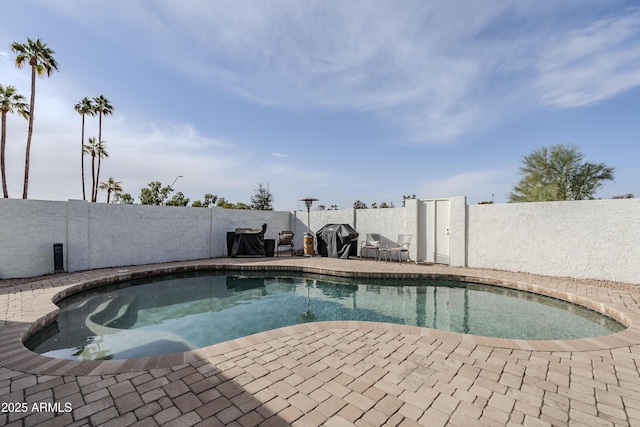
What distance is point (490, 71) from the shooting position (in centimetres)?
764

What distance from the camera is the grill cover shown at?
10.0 metres

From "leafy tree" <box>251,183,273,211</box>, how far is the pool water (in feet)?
66.8

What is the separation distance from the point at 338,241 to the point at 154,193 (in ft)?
82.8

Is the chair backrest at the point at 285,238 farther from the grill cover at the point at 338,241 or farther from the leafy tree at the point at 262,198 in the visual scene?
the leafy tree at the point at 262,198

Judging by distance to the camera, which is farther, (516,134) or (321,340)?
(516,134)

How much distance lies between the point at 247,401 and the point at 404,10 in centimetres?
762

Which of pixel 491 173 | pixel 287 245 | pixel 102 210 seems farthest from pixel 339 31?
pixel 491 173

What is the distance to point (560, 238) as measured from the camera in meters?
6.74

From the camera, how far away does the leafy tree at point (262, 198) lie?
90.5 feet

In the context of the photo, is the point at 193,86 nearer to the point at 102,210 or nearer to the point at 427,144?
the point at 102,210

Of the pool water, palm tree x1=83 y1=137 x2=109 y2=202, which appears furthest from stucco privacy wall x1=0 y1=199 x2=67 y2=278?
palm tree x1=83 y1=137 x2=109 y2=202

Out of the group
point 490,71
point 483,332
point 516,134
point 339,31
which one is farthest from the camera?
point 516,134

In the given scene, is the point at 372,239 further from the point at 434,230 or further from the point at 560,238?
the point at 560,238

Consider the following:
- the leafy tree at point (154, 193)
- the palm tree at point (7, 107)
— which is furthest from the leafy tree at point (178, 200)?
the palm tree at point (7, 107)
